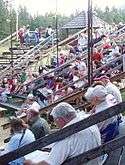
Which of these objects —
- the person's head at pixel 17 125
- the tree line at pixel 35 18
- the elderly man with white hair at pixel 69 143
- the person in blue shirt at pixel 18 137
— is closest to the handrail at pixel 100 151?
the elderly man with white hair at pixel 69 143

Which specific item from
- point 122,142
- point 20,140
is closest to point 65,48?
point 20,140

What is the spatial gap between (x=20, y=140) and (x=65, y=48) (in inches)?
809

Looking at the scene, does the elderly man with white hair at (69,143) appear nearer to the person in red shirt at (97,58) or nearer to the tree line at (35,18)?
the person in red shirt at (97,58)

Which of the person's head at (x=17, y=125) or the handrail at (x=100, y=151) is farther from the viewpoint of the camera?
the person's head at (x=17, y=125)

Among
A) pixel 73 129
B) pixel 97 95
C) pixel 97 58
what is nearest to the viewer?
pixel 73 129

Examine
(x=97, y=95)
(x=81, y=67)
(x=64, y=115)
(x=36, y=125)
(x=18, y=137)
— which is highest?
(x=64, y=115)

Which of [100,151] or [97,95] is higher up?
[100,151]

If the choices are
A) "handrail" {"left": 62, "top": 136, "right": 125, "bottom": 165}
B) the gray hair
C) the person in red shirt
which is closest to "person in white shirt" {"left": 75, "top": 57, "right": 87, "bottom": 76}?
the person in red shirt

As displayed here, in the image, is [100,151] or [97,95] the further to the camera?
[97,95]

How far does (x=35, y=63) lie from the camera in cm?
2220

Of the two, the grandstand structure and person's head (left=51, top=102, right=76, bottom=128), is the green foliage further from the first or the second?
person's head (left=51, top=102, right=76, bottom=128)

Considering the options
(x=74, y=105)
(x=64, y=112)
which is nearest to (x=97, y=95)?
(x=64, y=112)

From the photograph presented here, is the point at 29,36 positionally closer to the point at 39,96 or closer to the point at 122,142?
the point at 39,96

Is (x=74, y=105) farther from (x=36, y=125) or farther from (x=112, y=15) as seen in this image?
(x=112, y=15)
